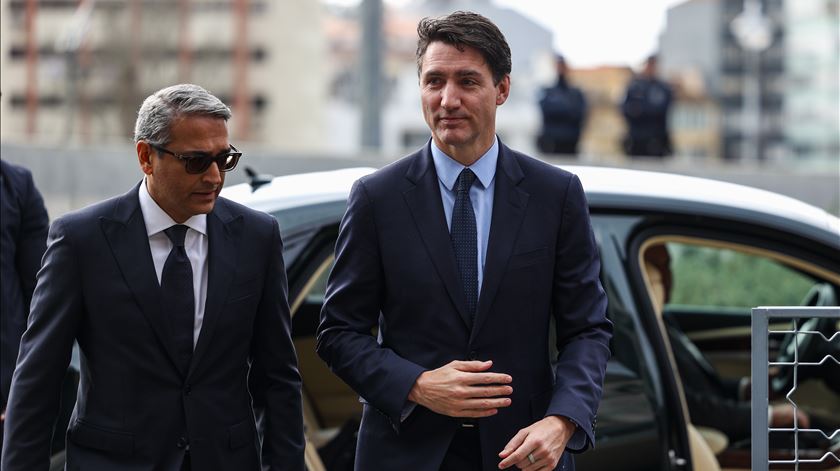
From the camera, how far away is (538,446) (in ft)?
9.91

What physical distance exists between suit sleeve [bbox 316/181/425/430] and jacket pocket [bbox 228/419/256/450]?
23 cm

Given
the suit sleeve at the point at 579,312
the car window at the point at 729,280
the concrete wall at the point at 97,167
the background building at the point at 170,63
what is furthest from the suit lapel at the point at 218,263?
the background building at the point at 170,63

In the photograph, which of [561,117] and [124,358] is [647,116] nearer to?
[561,117]

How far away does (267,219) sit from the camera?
336 cm

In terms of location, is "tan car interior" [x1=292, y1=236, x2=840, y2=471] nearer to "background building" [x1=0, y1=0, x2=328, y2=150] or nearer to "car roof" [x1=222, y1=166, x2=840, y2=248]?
"car roof" [x1=222, y1=166, x2=840, y2=248]

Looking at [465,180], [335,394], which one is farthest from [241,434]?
[335,394]

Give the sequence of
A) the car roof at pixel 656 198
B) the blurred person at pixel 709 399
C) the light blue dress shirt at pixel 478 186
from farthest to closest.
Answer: the blurred person at pixel 709 399, the car roof at pixel 656 198, the light blue dress shirt at pixel 478 186

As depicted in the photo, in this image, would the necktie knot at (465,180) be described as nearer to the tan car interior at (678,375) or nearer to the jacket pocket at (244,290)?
the jacket pocket at (244,290)

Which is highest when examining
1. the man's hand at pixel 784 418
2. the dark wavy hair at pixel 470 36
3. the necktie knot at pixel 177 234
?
the dark wavy hair at pixel 470 36

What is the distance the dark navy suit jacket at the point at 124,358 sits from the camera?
3.15 m

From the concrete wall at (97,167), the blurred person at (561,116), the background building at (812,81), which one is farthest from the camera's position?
the background building at (812,81)

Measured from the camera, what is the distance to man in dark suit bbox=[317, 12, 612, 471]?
10.4 feet

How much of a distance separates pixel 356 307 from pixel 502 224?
38 centimetres

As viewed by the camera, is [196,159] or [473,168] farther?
[473,168]
